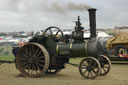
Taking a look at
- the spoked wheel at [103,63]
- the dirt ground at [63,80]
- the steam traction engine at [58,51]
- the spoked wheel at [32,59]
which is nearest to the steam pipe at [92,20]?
the steam traction engine at [58,51]

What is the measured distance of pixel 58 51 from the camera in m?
8.51

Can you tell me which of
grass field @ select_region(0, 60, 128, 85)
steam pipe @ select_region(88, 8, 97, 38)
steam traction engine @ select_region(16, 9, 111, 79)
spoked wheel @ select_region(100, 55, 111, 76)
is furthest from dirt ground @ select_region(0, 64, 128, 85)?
steam pipe @ select_region(88, 8, 97, 38)

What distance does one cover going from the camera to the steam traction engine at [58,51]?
7.97m

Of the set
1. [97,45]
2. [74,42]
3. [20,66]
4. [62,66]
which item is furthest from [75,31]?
[20,66]

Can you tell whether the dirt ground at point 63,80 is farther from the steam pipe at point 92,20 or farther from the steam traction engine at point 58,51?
the steam pipe at point 92,20

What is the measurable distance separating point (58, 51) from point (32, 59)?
40.0 inches

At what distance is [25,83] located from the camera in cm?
689

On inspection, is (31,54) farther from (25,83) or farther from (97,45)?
(97,45)

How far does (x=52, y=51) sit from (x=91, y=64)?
67.1 inches

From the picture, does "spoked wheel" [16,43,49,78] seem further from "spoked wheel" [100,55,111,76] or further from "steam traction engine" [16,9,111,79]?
"spoked wheel" [100,55,111,76]

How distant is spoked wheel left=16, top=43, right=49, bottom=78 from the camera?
27.0ft

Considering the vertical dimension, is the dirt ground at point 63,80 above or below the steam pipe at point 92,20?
below

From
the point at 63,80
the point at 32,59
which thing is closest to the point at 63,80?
the point at 63,80

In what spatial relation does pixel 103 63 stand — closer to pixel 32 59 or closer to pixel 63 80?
pixel 63 80
